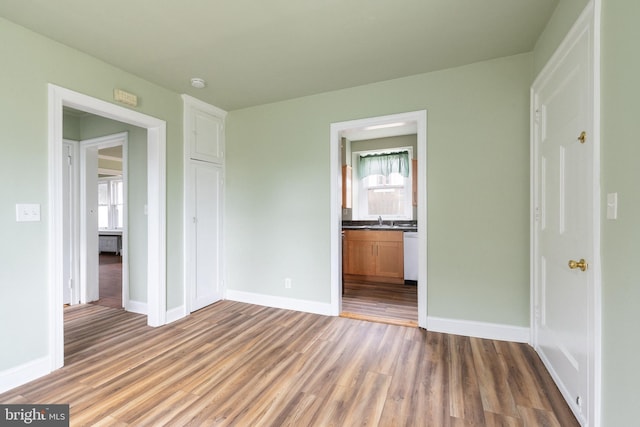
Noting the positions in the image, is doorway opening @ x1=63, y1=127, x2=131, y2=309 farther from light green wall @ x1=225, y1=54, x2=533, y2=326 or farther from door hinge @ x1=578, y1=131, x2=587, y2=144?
door hinge @ x1=578, y1=131, x2=587, y2=144

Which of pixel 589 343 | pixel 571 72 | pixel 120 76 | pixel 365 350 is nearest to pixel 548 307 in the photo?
pixel 589 343

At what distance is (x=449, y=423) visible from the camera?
1609mm

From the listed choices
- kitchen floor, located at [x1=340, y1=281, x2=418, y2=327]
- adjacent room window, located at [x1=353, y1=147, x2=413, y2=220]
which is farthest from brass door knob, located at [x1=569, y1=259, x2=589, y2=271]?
adjacent room window, located at [x1=353, y1=147, x2=413, y2=220]

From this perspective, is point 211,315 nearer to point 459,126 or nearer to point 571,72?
point 459,126

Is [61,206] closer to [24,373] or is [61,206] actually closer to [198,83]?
[24,373]

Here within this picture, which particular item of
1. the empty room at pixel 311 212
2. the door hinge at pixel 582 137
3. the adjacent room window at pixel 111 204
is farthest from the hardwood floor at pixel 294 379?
the adjacent room window at pixel 111 204

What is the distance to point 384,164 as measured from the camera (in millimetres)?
5695

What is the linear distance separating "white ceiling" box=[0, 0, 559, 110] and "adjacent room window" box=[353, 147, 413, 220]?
9.06 ft

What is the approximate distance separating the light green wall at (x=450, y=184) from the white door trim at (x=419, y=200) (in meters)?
0.06

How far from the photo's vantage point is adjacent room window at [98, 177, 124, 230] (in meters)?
8.44

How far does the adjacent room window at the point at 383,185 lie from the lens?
5.54 metres

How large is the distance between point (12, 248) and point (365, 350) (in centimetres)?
275

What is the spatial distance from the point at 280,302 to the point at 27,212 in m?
2.46

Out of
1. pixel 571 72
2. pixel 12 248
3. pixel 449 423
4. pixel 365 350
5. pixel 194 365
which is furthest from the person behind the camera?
pixel 365 350
